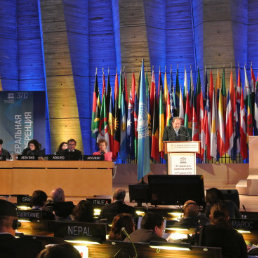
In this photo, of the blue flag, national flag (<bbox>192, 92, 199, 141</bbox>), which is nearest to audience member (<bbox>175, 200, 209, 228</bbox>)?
the blue flag

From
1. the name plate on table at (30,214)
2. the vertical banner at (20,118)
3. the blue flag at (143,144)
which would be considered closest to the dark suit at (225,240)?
the name plate on table at (30,214)

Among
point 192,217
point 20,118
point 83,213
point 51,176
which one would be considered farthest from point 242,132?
point 83,213

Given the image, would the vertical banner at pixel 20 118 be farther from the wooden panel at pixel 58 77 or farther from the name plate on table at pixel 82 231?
the name plate on table at pixel 82 231

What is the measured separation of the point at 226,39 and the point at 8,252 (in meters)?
12.0

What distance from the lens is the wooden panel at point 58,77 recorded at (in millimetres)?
14797

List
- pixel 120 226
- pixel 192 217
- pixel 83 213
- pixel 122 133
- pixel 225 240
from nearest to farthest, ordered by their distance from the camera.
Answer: pixel 225 240 < pixel 120 226 < pixel 83 213 < pixel 192 217 < pixel 122 133

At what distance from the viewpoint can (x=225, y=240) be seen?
4039 millimetres

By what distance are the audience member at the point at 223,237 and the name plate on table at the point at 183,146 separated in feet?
17.1

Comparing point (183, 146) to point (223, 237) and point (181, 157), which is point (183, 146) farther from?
point (223, 237)

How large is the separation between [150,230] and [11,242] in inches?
70.2

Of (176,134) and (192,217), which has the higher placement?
(176,134)

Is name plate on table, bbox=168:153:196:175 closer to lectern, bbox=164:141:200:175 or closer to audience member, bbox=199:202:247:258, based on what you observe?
lectern, bbox=164:141:200:175

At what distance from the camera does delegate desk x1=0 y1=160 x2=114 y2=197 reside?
29.2 feet

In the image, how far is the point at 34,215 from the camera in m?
5.00
